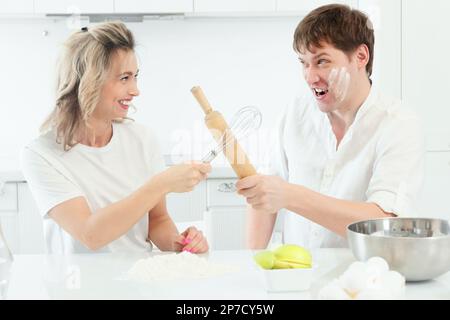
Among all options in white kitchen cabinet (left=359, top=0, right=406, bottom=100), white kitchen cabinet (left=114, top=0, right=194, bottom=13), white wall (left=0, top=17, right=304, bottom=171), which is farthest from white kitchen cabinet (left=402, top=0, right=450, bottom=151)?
white kitchen cabinet (left=114, top=0, right=194, bottom=13)

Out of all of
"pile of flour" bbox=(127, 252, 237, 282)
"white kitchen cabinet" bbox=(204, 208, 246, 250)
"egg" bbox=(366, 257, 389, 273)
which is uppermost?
"egg" bbox=(366, 257, 389, 273)

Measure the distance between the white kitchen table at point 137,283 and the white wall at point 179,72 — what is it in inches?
21.1

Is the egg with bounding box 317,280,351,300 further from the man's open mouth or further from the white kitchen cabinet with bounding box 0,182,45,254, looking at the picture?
the white kitchen cabinet with bounding box 0,182,45,254

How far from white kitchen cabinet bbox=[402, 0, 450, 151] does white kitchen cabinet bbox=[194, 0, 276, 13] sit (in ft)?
1.28

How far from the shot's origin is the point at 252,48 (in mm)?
1853

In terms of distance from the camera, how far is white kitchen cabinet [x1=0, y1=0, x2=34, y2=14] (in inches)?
71.2

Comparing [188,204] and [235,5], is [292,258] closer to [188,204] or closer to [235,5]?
[188,204]

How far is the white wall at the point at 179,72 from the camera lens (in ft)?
5.25

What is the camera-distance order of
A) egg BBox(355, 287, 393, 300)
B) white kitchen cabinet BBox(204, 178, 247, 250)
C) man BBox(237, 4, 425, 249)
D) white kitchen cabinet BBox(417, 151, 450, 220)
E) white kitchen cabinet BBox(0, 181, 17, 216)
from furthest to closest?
white kitchen cabinet BBox(417, 151, 450, 220), white kitchen cabinet BBox(0, 181, 17, 216), white kitchen cabinet BBox(204, 178, 247, 250), man BBox(237, 4, 425, 249), egg BBox(355, 287, 393, 300)

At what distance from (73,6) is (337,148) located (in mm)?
990

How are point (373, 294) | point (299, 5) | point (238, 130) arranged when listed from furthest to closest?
1. point (299, 5)
2. point (238, 130)
3. point (373, 294)

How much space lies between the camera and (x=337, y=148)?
3.94ft

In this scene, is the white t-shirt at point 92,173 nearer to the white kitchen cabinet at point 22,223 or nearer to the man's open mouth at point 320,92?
the man's open mouth at point 320,92

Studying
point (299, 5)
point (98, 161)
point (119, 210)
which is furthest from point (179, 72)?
point (119, 210)
